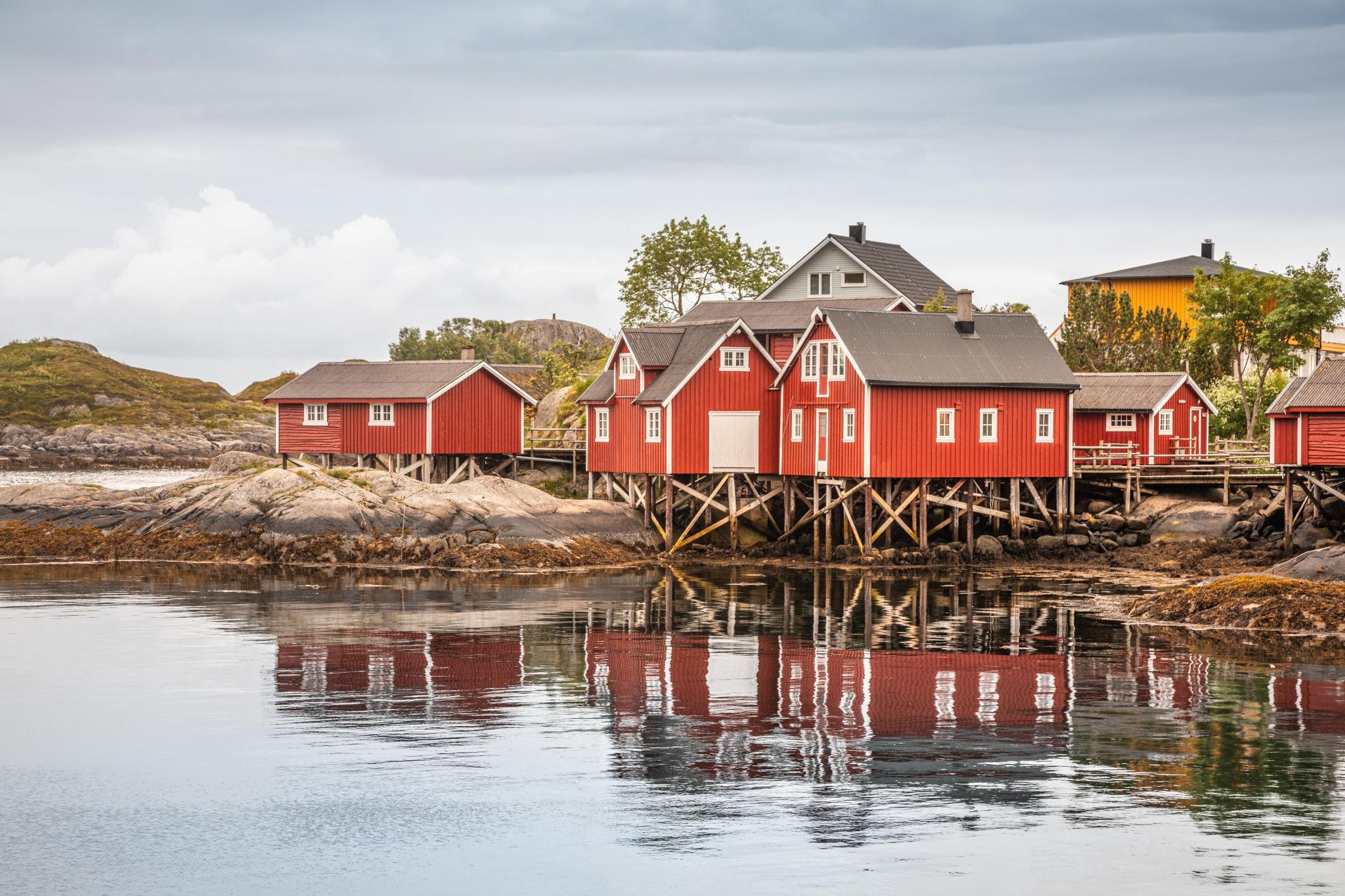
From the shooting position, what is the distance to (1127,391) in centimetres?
4978

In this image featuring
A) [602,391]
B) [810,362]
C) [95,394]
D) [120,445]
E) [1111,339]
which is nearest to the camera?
[810,362]

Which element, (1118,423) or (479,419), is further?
(479,419)

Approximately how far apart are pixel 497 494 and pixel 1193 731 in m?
28.2

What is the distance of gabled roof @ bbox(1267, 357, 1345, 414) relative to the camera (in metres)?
38.7

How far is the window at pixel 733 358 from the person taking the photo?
45656mm

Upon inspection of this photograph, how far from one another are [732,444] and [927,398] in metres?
6.64

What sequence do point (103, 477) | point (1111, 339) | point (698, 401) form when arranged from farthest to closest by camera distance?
point (103, 477), point (1111, 339), point (698, 401)

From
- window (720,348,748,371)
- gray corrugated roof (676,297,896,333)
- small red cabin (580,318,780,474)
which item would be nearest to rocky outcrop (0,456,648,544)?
small red cabin (580,318,780,474)

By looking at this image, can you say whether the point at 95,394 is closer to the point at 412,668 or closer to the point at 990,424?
the point at 990,424

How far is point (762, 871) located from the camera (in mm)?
13531

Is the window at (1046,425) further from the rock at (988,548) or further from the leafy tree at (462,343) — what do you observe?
the leafy tree at (462,343)

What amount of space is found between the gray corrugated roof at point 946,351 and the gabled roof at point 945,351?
19mm

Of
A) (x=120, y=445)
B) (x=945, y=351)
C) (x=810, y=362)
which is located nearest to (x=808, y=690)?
(x=945, y=351)

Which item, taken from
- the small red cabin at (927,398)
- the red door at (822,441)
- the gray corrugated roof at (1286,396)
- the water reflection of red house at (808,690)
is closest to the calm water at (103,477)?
the red door at (822,441)
